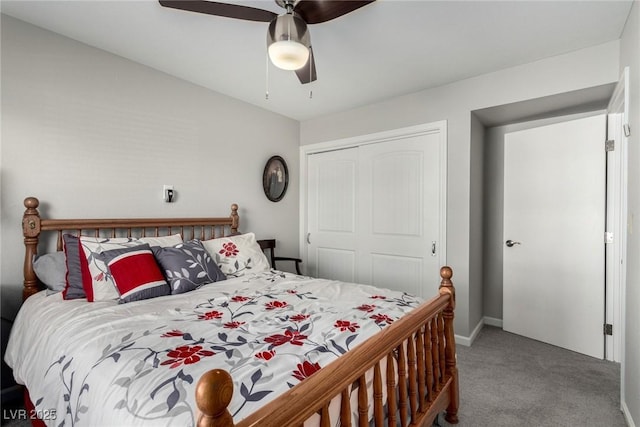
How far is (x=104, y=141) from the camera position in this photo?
236cm

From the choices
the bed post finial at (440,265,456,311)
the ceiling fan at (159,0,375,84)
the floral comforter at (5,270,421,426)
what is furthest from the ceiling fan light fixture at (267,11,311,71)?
the bed post finial at (440,265,456,311)

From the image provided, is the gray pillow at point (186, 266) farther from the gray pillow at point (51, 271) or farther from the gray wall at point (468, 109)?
the gray wall at point (468, 109)

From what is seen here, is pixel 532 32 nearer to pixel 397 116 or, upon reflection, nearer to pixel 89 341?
pixel 397 116

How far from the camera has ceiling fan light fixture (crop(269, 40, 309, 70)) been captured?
4.64 ft

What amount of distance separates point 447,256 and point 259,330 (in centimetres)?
220

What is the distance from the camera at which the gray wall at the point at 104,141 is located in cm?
198

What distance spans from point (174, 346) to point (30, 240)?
1.51 metres

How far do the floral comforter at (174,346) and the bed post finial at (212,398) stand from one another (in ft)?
0.98

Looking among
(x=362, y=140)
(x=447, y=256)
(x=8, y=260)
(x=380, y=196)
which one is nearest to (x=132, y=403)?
(x=8, y=260)

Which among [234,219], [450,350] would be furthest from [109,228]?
[450,350]

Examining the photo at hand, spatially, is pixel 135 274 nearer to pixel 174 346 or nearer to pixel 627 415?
pixel 174 346

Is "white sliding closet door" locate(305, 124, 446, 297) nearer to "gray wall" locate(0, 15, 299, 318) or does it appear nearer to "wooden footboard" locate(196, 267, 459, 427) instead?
"gray wall" locate(0, 15, 299, 318)

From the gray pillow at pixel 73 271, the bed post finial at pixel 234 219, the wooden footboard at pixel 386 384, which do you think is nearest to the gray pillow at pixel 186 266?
the gray pillow at pixel 73 271

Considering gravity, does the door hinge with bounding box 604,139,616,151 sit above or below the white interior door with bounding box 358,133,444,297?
above
